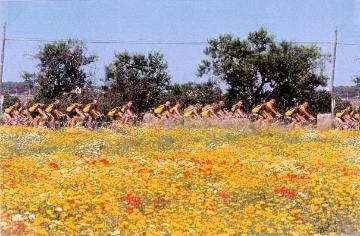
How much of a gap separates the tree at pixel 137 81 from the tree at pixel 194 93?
994mm

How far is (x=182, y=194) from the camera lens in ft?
30.9

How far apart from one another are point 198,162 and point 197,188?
248 cm

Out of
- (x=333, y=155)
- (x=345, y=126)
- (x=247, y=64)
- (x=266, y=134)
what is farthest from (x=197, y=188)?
(x=247, y=64)

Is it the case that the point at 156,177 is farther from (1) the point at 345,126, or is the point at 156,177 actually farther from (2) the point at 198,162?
(1) the point at 345,126

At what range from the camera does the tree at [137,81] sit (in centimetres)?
4538

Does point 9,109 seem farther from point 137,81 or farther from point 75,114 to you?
point 137,81

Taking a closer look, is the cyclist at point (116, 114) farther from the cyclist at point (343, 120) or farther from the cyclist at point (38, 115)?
the cyclist at point (343, 120)

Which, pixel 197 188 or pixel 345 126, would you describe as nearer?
pixel 197 188

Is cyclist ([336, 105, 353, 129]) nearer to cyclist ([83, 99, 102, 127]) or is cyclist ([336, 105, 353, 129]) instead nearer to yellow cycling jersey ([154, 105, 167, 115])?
yellow cycling jersey ([154, 105, 167, 115])

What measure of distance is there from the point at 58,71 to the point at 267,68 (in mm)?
15460

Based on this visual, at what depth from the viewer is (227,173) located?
11.4 metres

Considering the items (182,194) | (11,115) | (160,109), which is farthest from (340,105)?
(182,194)

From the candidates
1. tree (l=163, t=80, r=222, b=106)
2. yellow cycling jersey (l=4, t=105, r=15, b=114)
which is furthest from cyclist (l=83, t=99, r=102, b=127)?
tree (l=163, t=80, r=222, b=106)

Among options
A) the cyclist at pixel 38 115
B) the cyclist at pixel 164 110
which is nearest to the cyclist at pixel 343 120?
the cyclist at pixel 164 110
